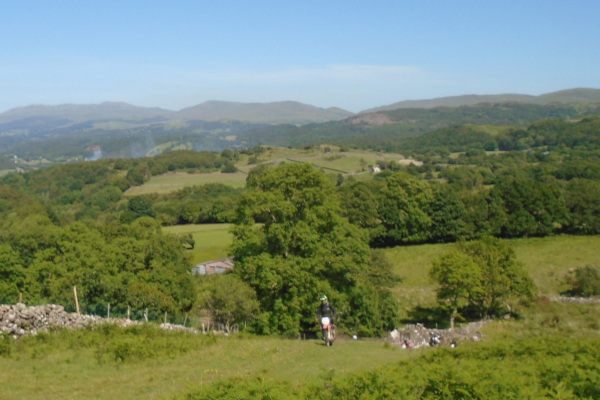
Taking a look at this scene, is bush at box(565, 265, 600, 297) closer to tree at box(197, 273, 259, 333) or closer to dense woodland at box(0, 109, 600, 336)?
dense woodland at box(0, 109, 600, 336)

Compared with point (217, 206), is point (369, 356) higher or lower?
higher

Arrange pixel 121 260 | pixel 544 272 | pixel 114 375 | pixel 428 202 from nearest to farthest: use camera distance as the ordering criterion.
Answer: pixel 114 375, pixel 121 260, pixel 544 272, pixel 428 202

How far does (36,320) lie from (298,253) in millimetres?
12291

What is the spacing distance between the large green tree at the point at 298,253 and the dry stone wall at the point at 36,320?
600cm

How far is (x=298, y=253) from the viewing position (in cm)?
2605

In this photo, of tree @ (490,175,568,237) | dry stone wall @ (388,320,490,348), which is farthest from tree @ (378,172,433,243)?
dry stone wall @ (388,320,490,348)

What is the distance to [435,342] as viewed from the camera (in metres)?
21.9

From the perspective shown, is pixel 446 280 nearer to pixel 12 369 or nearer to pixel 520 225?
pixel 12 369

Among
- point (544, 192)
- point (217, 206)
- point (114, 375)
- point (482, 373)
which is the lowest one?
point (217, 206)

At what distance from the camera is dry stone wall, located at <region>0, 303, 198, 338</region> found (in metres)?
17.7

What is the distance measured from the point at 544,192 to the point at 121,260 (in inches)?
1939

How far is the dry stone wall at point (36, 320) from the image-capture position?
17.7 meters

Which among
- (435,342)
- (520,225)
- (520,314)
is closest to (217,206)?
(520,225)

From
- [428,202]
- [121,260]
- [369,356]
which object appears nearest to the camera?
[369,356]
